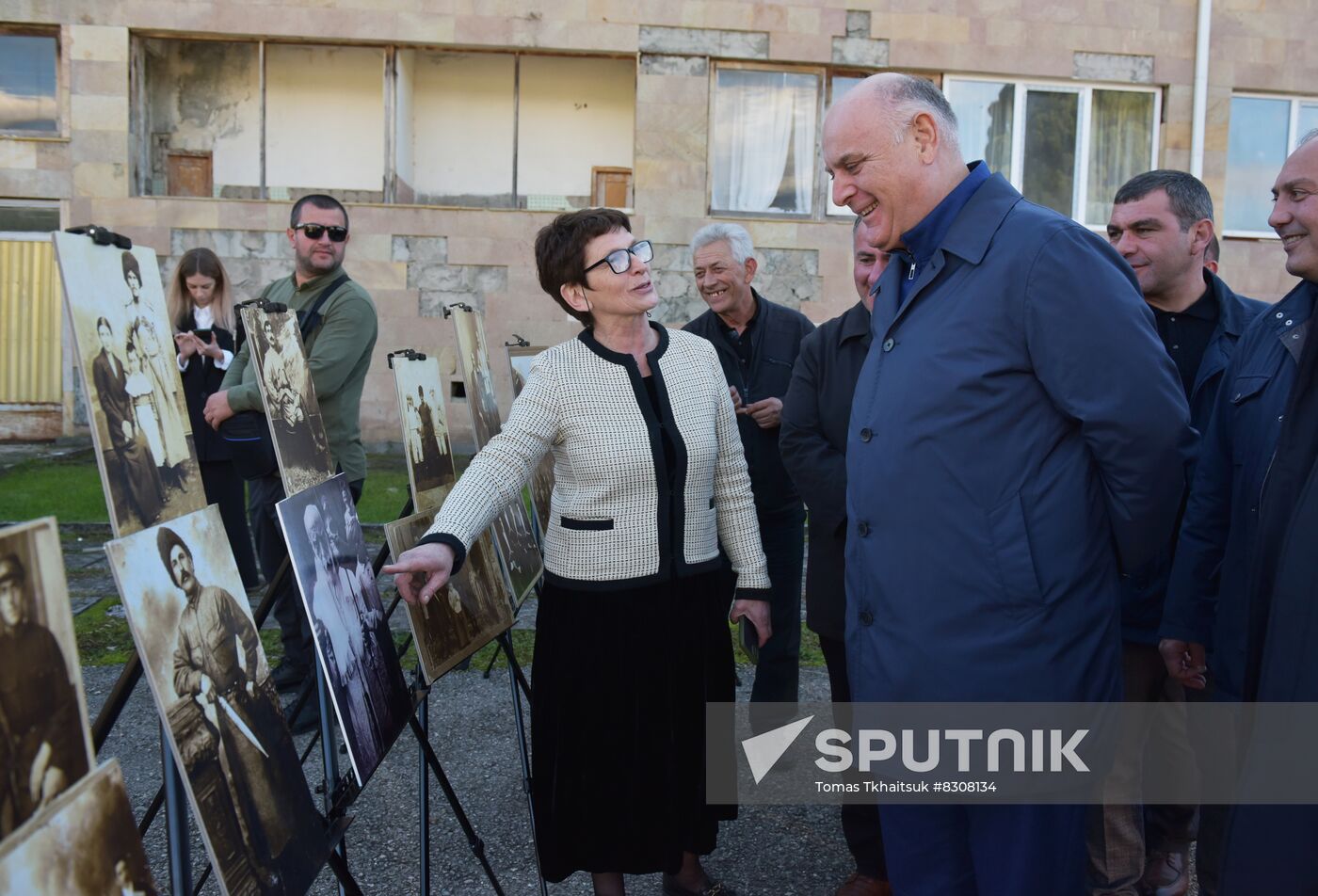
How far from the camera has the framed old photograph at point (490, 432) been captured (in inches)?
143

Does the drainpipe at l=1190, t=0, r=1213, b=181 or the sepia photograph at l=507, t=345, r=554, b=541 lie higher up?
the drainpipe at l=1190, t=0, r=1213, b=181

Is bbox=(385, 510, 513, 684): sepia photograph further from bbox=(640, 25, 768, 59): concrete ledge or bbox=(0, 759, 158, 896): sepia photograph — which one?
bbox=(640, 25, 768, 59): concrete ledge

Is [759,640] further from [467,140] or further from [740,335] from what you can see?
[467,140]

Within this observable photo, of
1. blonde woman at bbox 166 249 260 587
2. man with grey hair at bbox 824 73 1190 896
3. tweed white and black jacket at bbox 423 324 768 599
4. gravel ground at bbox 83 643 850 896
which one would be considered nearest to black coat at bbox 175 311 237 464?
blonde woman at bbox 166 249 260 587

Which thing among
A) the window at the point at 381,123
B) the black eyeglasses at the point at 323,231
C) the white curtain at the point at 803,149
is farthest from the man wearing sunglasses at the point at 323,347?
the white curtain at the point at 803,149

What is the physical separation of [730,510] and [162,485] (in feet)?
5.28

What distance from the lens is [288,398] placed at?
2775 mm

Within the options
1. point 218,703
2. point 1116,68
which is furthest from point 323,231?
point 1116,68

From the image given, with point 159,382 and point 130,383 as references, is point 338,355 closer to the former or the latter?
point 159,382

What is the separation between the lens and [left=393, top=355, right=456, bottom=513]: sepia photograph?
318 cm

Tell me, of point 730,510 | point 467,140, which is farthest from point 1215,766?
point 467,140

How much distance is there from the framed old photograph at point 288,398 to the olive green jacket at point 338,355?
1254 mm

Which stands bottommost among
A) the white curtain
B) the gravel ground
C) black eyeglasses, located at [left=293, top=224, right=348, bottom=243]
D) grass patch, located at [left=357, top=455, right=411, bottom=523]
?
the gravel ground

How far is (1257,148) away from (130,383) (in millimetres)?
13390
